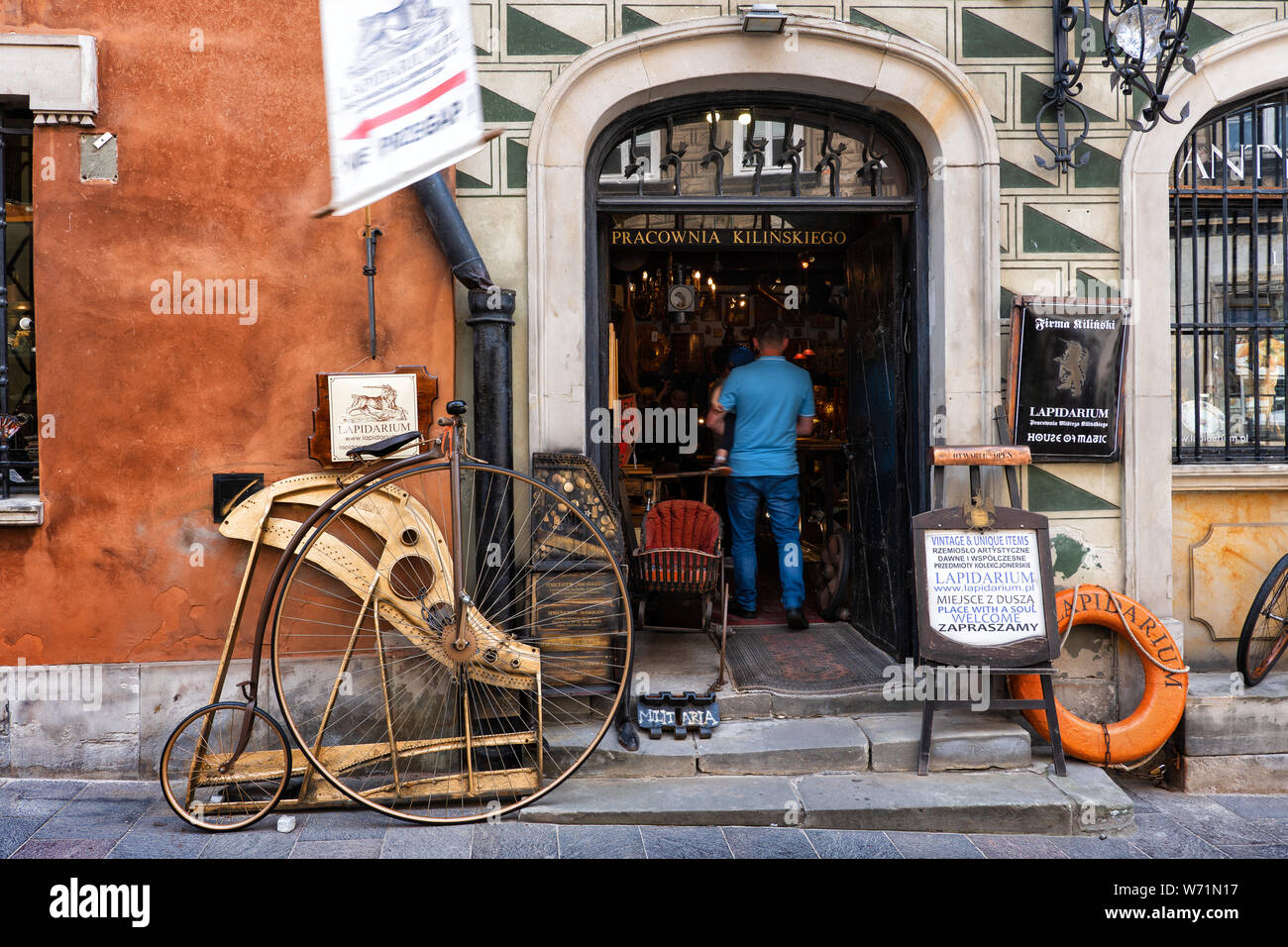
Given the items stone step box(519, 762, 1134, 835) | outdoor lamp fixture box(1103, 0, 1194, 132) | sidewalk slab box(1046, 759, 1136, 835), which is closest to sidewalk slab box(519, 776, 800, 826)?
stone step box(519, 762, 1134, 835)

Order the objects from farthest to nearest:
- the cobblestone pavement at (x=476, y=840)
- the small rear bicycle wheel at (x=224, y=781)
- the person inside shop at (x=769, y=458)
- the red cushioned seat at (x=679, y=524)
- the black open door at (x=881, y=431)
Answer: the person inside shop at (x=769, y=458) → the red cushioned seat at (x=679, y=524) → the black open door at (x=881, y=431) → the small rear bicycle wheel at (x=224, y=781) → the cobblestone pavement at (x=476, y=840)

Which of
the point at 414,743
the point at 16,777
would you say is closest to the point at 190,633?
the point at 16,777

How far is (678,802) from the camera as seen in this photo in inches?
166

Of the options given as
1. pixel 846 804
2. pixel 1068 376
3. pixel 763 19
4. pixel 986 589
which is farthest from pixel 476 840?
pixel 763 19

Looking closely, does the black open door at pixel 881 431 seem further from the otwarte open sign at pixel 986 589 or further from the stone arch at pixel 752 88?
the otwarte open sign at pixel 986 589

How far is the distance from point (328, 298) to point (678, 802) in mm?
3004

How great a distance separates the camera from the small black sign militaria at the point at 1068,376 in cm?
503

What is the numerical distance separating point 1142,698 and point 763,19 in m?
4.14

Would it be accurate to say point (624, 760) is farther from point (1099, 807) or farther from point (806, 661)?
point (1099, 807)

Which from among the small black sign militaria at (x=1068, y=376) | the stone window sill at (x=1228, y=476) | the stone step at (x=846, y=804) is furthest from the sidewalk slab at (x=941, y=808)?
the stone window sill at (x=1228, y=476)

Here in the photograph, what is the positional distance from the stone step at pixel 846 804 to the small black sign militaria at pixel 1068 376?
1806 mm

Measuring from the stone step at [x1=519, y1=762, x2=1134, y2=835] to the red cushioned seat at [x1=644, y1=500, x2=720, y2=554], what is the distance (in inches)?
83.2

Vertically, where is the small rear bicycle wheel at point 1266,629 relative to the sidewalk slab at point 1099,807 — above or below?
above

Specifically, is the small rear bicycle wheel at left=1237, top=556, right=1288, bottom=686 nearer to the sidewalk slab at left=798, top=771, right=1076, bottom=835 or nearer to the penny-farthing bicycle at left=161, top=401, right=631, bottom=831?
the sidewalk slab at left=798, top=771, right=1076, bottom=835
